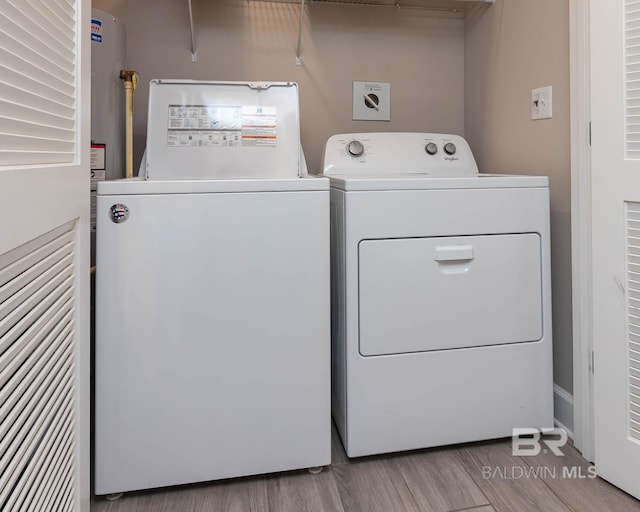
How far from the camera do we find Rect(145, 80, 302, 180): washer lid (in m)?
1.50

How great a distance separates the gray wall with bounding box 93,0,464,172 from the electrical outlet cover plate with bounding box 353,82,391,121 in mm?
26

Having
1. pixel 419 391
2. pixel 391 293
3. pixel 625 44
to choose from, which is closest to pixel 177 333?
pixel 391 293

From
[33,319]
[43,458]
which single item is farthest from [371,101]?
[43,458]

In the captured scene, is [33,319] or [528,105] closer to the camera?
[33,319]

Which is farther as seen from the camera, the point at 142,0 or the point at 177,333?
the point at 142,0

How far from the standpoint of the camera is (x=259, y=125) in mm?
1549

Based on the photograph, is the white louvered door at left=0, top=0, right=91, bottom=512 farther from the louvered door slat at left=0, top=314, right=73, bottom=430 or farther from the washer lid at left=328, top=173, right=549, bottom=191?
the washer lid at left=328, top=173, right=549, bottom=191

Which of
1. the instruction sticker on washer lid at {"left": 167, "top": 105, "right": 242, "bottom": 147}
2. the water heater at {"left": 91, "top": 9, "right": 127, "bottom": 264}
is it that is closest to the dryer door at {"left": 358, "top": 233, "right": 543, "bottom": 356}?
the instruction sticker on washer lid at {"left": 167, "top": 105, "right": 242, "bottom": 147}

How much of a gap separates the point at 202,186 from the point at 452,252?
2.55 ft

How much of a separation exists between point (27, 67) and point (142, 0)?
4.68 feet

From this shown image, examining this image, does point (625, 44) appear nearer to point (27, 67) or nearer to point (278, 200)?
point (278, 200)

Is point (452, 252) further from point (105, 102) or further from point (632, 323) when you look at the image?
point (105, 102)

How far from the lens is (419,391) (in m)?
1.38

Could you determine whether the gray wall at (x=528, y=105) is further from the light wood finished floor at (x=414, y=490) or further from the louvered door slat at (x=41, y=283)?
the louvered door slat at (x=41, y=283)
